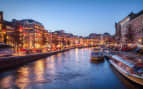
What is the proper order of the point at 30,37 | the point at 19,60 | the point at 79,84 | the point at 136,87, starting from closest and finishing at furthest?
the point at 136,87
the point at 79,84
the point at 19,60
the point at 30,37

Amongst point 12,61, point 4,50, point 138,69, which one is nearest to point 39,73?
point 12,61

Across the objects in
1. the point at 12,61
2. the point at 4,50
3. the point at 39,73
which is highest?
the point at 4,50

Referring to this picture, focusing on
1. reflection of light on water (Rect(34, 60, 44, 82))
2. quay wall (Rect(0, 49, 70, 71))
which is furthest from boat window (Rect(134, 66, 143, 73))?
quay wall (Rect(0, 49, 70, 71))

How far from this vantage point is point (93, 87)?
15.4 metres

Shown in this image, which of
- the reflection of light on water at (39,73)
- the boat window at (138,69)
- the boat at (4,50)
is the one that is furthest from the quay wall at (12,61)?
the boat window at (138,69)

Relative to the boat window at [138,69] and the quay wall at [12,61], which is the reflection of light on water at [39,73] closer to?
the quay wall at [12,61]

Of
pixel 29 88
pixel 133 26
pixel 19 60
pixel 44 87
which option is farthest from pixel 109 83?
pixel 133 26

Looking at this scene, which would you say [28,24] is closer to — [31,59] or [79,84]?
[31,59]

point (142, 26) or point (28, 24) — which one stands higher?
point (28, 24)

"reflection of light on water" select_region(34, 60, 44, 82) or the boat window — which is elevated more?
the boat window

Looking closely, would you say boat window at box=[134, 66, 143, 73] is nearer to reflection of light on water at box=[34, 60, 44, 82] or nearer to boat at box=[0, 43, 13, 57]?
reflection of light on water at box=[34, 60, 44, 82]

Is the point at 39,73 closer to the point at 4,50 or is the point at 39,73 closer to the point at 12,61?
the point at 12,61

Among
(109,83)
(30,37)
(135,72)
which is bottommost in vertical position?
(109,83)

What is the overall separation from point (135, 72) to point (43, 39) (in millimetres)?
76929
